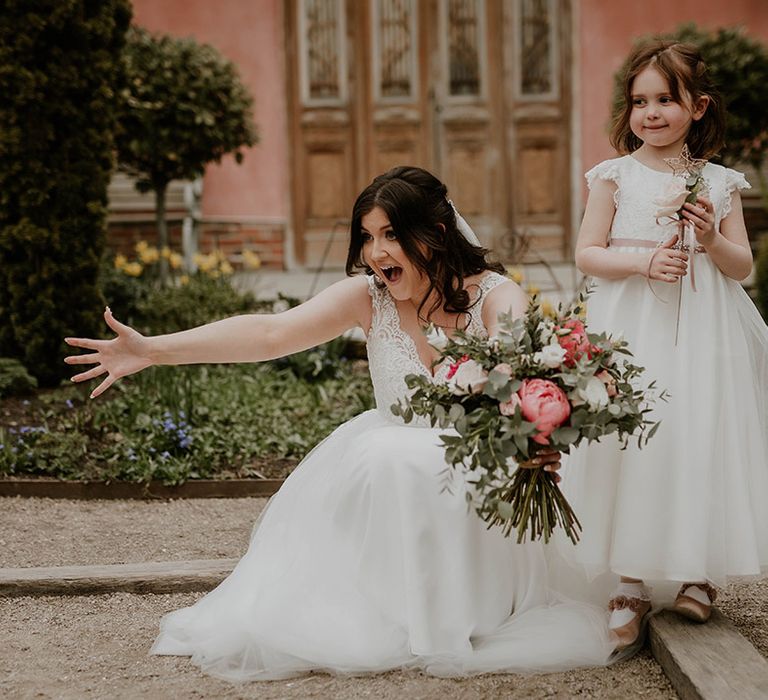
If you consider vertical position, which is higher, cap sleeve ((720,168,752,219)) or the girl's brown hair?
the girl's brown hair

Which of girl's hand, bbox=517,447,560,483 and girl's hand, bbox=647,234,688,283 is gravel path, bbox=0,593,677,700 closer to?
girl's hand, bbox=517,447,560,483

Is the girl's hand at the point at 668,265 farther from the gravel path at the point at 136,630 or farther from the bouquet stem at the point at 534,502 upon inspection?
the gravel path at the point at 136,630

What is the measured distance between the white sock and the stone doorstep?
0.07 m

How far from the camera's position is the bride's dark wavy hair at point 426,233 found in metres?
3.07

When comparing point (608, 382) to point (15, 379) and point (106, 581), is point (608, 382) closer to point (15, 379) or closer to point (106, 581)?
point (106, 581)

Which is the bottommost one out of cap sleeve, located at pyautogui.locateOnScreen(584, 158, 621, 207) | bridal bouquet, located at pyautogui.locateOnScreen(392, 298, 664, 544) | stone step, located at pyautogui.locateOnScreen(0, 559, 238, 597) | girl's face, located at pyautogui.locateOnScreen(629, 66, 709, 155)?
stone step, located at pyautogui.locateOnScreen(0, 559, 238, 597)

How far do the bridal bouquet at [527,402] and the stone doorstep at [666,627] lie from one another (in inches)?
17.3

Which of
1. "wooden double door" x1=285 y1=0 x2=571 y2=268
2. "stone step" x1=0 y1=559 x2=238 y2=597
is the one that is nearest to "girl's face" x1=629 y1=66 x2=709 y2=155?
"stone step" x1=0 y1=559 x2=238 y2=597

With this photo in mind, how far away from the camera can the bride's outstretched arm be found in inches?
119

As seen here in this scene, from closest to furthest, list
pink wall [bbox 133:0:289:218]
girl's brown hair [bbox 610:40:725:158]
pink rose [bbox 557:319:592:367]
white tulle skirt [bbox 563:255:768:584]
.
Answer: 1. pink rose [bbox 557:319:592:367]
2. white tulle skirt [bbox 563:255:768:584]
3. girl's brown hair [bbox 610:40:725:158]
4. pink wall [bbox 133:0:289:218]

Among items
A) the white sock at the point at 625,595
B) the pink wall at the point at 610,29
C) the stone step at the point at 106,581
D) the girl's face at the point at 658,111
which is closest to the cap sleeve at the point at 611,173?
the girl's face at the point at 658,111

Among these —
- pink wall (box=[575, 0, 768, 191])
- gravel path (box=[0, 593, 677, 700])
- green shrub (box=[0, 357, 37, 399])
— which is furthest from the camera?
pink wall (box=[575, 0, 768, 191])

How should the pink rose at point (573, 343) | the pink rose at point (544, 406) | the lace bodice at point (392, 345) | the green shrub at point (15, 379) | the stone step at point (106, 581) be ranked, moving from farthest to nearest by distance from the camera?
1. the green shrub at point (15, 379)
2. the stone step at point (106, 581)
3. the lace bodice at point (392, 345)
4. the pink rose at point (573, 343)
5. the pink rose at point (544, 406)

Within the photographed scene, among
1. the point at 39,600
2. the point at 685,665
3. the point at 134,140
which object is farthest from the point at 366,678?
the point at 134,140
